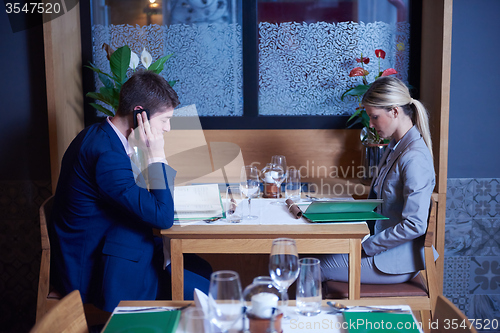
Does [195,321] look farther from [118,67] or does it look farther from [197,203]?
[118,67]

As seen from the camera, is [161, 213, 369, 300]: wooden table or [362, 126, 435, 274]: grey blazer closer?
[161, 213, 369, 300]: wooden table

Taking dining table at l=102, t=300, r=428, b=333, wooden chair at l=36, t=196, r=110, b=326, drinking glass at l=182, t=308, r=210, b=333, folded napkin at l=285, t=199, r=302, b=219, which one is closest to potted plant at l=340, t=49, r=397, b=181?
folded napkin at l=285, t=199, r=302, b=219

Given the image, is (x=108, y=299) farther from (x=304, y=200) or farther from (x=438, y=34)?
(x=438, y=34)

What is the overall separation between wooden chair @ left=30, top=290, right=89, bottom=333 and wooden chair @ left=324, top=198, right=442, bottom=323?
39.3 inches

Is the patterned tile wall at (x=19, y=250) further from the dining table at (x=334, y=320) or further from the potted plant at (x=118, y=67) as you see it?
the dining table at (x=334, y=320)

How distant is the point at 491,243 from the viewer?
103 inches

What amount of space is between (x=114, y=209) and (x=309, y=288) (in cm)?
95

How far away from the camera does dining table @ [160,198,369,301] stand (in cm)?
159

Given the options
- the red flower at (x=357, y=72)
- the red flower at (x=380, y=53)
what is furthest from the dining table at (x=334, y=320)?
the red flower at (x=380, y=53)

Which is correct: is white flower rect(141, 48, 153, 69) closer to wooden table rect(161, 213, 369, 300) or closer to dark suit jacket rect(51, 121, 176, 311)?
dark suit jacket rect(51, 121, 176, 311)

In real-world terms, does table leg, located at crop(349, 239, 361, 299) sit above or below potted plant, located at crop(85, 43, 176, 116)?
below

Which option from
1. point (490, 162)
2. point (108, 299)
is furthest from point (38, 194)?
point (490, 162)

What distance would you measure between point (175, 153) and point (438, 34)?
1735 millimetres

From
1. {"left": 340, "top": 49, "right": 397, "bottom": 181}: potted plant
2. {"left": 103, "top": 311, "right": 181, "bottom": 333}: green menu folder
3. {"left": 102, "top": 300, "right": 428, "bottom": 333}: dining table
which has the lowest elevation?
{"left": 102, "top": 300, "right": 428, "bottom": 333}: dining table
